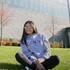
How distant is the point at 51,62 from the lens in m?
5.41

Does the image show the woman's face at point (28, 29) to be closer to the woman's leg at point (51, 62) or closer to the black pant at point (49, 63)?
the black pant at point (49, 63)

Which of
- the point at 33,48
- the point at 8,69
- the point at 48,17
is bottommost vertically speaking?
the point at 8,69

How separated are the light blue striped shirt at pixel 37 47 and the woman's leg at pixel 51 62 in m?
0.14

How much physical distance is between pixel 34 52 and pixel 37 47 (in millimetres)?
111

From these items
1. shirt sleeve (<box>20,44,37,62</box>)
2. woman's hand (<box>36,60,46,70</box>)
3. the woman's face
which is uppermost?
the woman's face

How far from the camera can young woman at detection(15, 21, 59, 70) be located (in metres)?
5.44

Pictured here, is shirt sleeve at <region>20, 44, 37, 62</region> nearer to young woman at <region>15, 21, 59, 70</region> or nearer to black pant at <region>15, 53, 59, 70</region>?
young woman at <region>15, 21, 59, 70</region>

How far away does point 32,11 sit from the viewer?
1483 inches

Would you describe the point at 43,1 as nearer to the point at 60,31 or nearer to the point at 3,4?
the point at 60,31

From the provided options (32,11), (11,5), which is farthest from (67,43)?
(11,5)

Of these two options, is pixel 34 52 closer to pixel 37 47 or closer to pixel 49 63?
pixel 37 47

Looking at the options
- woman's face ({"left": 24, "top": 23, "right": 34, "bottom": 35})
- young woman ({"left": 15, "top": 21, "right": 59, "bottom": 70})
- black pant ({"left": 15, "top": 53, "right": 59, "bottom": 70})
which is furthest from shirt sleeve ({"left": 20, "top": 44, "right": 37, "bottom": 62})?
woman's face ({"left": 24, "top": 23, "right": 34, "bottom": 35})

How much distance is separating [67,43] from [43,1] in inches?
245

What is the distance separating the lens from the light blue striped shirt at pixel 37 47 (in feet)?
18.5
